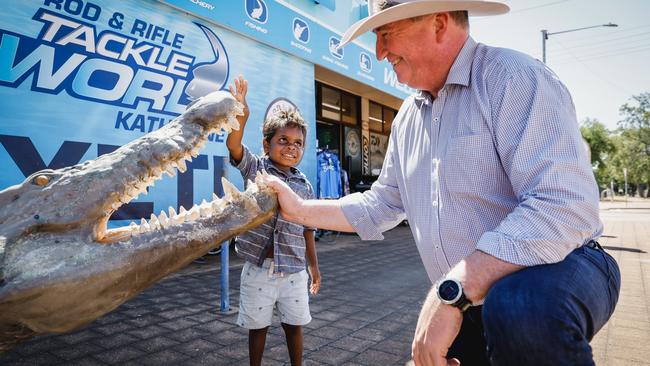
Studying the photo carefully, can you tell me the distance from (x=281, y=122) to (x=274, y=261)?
0.92 meters

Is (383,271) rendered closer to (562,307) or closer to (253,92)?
(253,92)

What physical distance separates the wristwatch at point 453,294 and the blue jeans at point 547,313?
74mm

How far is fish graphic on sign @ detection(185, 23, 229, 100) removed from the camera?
5.89 metres

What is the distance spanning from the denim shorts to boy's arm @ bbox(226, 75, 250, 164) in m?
0.70

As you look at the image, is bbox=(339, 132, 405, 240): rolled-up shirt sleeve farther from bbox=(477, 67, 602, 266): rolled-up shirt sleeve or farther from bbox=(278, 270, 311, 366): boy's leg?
bbox=(477, 67, 602, 266): rolled-up shirt sleeve

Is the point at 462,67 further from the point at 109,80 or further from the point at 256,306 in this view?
the point at 109,80

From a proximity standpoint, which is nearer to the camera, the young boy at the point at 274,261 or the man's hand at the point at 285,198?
the man's hand at the point at 285,198

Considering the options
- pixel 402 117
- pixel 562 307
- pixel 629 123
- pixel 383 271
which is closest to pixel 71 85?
pixel 402 117

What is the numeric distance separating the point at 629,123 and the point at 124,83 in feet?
190

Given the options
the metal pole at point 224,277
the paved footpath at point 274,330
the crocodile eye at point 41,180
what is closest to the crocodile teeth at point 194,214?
the crocodile eye at point 41,180

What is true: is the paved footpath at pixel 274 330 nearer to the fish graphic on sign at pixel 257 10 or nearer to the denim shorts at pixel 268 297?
the denim shorts at pixel 268 297

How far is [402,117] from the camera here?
2.14m

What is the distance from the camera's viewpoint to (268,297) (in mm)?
2455

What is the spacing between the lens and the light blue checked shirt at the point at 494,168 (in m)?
1.24
